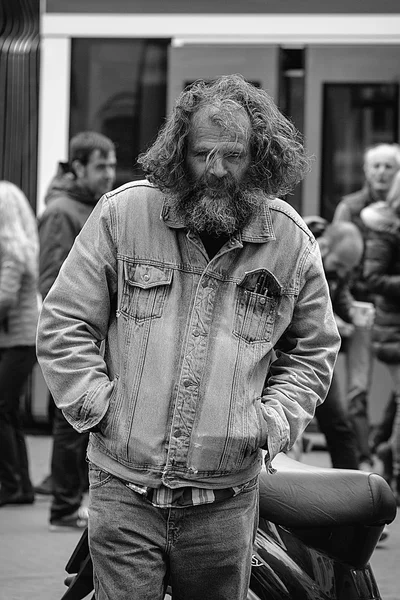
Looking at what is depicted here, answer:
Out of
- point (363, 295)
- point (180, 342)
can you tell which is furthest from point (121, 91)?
point (180, 342)

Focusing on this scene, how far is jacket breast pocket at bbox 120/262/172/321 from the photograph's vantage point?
2.79 metres

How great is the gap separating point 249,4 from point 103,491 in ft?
22.4

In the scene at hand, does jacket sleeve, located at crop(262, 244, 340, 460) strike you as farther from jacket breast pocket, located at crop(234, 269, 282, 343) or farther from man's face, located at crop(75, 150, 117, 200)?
man's face, located at crop(75, 150, 117, 200)

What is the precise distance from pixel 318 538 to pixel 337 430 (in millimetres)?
3226

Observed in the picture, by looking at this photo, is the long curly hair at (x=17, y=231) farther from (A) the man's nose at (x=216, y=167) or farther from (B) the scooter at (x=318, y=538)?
(A) the man's nose at (x=216, y=167)

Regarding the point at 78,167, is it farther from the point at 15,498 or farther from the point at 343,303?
the point at 15,498

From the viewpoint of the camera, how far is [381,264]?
7133 mm

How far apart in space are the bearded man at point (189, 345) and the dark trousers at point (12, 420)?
4.10 m

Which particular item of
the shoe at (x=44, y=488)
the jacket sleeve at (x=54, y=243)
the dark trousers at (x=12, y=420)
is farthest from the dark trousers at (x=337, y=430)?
the shoe at (x=44, y=488)

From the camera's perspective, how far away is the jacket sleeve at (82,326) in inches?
108

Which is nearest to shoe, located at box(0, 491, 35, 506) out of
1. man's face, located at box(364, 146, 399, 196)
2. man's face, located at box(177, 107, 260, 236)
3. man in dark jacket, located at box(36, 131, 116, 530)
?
man in dark jacket, located at box(36, 131, 116, 530)

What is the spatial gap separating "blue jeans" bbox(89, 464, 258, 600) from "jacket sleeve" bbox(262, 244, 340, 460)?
24cm

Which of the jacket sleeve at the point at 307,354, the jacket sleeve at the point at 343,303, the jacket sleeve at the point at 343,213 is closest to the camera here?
the jacket sleeve at the point at 307,354

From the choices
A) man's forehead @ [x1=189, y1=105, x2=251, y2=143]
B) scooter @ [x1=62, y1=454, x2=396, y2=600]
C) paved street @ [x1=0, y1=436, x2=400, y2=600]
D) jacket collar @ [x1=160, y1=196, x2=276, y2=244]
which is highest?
man's forehead @ [x1=189, y1=105, x2=251, y2=143]
